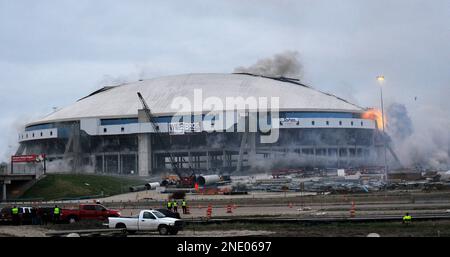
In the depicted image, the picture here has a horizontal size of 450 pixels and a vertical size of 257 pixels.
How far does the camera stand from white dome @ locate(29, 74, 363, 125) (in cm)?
14450

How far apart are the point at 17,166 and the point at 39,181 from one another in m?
20.5

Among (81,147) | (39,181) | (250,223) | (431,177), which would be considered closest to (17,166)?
(39,181)

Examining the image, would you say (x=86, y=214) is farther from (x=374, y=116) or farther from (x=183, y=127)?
(x=374, y=116)

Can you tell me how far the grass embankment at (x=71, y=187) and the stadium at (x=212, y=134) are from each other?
36244 mm

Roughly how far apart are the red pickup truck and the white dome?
93.6 m

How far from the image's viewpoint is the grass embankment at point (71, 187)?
86150mm

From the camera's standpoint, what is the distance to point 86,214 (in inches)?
1832

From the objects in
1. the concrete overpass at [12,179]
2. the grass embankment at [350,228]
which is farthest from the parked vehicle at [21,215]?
the concrete overpass at [12,179]

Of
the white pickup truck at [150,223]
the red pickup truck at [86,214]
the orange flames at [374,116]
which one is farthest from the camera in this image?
the orange flames at [374,116]

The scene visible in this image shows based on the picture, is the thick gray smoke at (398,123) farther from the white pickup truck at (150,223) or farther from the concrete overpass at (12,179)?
the white pickup truck at (150,223)

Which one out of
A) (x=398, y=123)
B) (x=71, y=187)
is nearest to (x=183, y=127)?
(x=398, y=123)

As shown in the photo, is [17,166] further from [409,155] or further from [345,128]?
[409,155]

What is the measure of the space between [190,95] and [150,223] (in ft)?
379

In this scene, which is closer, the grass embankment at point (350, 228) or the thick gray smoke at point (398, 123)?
the grass embankment at point (350, 228)
